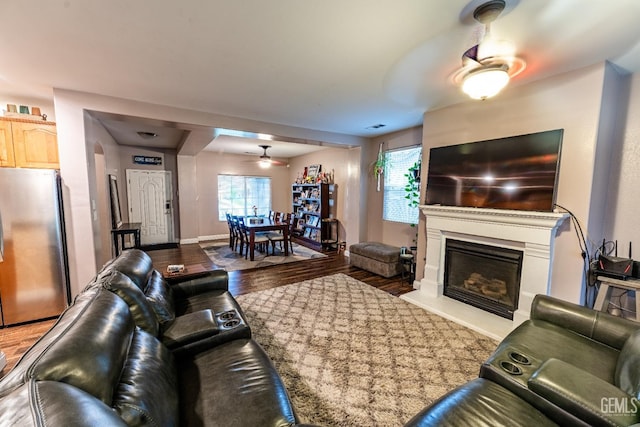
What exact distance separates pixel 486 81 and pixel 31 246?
4.68 meters

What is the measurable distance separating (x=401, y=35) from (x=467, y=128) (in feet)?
6.00

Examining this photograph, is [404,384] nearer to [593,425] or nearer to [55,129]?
[593,425]

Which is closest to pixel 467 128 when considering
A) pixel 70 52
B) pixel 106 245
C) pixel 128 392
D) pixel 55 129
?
pixel 128 392

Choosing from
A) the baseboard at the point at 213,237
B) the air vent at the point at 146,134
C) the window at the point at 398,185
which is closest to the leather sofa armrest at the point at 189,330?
the window at the point at 398,185

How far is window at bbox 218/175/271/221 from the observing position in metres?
7.70

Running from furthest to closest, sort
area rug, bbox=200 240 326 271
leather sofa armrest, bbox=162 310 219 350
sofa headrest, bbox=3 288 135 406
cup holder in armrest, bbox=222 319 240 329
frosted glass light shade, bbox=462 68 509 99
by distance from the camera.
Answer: area rug, bbox=200 240 326 271
frosted glass light shade, bbox=462 68 509 99
cup holder in armrest, bbox=222 319 240 329
leather sofa armrest, bbox=162 310 219 350
sofa headrest, bbox=3 288 135 406

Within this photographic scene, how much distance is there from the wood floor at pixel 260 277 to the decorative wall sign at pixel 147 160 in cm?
239

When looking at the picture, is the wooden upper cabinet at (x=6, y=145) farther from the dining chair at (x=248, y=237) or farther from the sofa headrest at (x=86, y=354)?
the dining chair at (x=248, y=237)

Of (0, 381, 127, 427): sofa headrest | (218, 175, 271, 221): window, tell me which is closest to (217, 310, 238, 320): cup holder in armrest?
(0, 381, 127, 427): sofa headrest

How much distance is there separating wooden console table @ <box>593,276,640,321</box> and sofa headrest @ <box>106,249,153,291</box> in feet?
12.4

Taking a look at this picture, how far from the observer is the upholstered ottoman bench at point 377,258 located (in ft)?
13.7

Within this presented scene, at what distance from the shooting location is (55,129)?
119 inches

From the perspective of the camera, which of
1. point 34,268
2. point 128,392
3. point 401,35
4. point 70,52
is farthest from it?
point 34,268

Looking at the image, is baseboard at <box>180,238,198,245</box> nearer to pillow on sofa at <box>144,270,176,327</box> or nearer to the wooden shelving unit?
the wooden shelving unit
